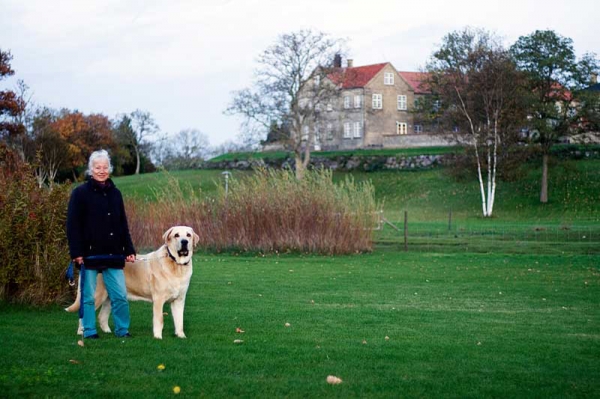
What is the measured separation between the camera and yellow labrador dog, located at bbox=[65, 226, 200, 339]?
374 inches

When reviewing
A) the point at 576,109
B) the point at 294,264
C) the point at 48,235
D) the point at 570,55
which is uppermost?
the point at 570,55

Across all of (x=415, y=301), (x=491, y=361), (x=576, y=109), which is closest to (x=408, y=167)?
(x=576, y=109)

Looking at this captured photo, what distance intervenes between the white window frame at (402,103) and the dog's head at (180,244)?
3075 inches

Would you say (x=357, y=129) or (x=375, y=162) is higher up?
(x=357, y=129)

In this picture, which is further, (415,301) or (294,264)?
(294,264)

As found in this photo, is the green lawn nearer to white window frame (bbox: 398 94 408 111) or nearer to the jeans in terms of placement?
the jeans

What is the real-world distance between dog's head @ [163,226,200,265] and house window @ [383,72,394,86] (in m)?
77.0

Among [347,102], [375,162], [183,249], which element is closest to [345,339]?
[183,249]

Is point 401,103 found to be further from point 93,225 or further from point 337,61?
point 93,225

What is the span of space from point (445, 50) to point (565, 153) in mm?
12323

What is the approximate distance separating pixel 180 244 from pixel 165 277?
435 millimetres

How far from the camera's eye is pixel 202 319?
11.4m

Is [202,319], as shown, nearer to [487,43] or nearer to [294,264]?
[294,264]

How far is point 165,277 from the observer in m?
9.52
